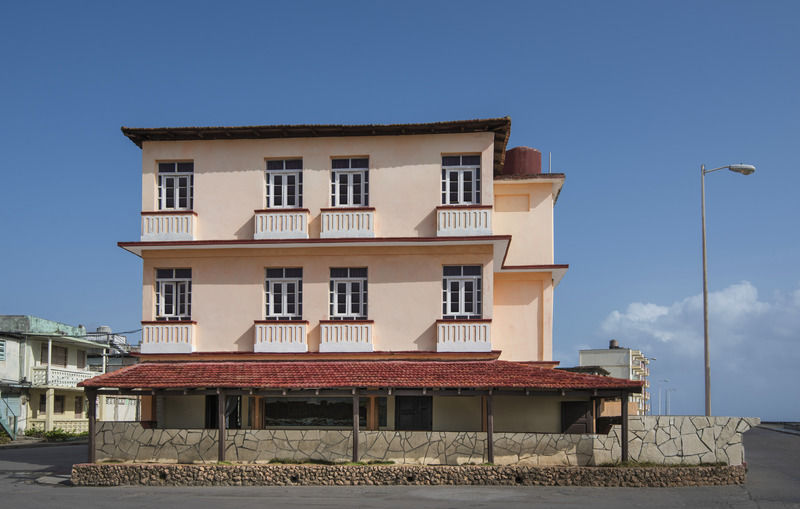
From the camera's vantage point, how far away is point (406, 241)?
25.6 metres

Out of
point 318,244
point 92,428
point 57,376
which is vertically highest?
point 318,244

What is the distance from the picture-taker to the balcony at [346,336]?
25.6 m

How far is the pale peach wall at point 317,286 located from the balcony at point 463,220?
55cm

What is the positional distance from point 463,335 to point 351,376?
4054mm

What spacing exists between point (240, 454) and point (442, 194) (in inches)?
409

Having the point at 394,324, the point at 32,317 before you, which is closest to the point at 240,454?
the point at 394,324

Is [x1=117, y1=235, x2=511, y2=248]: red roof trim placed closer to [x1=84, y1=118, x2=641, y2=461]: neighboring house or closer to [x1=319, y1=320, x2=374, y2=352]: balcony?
[x1=84, y1=118, x2=641, y2=461]: neighboring house

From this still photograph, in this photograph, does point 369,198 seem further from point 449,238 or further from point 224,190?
point 224,190

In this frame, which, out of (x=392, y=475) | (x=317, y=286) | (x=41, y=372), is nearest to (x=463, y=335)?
(x=317, y=286)

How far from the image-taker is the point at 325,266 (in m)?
26.3

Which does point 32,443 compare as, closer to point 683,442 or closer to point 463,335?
point 463,335

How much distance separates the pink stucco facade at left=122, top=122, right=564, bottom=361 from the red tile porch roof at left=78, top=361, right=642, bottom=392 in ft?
3.37

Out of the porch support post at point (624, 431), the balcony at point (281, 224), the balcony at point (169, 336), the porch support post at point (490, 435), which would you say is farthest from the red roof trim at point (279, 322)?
the porch support post at point (624, 431)

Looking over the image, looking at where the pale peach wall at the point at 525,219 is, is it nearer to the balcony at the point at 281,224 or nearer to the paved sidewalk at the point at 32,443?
the balcony at the point at 281,224
